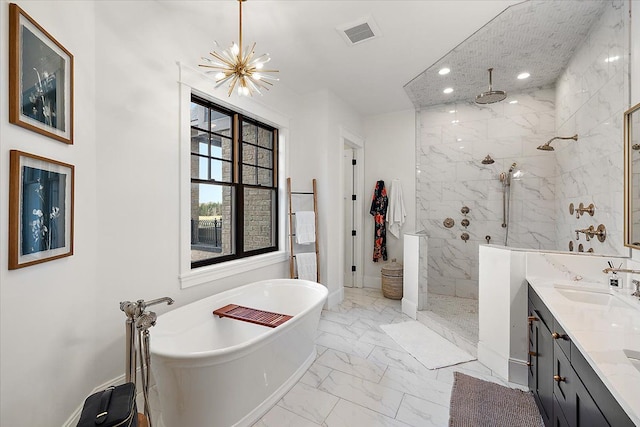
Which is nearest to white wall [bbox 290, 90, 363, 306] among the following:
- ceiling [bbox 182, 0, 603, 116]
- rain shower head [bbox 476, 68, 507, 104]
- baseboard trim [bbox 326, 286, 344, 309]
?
baseboard trim [bbox 326, 286, 344, 309]

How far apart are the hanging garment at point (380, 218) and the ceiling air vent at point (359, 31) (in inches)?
90.4

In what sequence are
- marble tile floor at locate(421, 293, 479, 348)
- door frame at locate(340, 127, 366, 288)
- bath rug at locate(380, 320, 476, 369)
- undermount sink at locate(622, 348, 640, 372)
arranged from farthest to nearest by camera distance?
door frame at locate(340, 127, 366, 288) < marble tile floor at locate(421, 293, 479, 348) < bath rug at locate(380, 320, 476, 369) < undermount sink at locate(622, 348, 640, 372)

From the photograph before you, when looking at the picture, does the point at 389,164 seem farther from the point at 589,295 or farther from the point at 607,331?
the point at 607,331

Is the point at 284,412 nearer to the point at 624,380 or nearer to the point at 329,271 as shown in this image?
the point at 624,380

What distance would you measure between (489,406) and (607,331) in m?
1.09

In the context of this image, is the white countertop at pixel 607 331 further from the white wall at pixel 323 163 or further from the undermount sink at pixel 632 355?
the white wall at pixel 323 163

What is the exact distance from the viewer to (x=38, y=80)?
1.26 metres

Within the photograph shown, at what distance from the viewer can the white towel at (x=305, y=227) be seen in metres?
3.50

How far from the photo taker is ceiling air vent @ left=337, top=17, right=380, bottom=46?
2342 mm

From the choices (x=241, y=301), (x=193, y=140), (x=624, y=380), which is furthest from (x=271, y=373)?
(x=193, y=140)

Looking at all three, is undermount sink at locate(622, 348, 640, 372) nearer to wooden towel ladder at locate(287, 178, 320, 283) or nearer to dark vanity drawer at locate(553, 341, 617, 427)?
dark vanity drawer at locate(553, 341, 617, 427)

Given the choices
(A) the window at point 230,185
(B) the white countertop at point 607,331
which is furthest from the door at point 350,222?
(B) the white countertop at point 607,331

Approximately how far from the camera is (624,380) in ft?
2.62

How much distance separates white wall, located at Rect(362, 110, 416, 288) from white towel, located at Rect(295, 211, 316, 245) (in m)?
1.40
